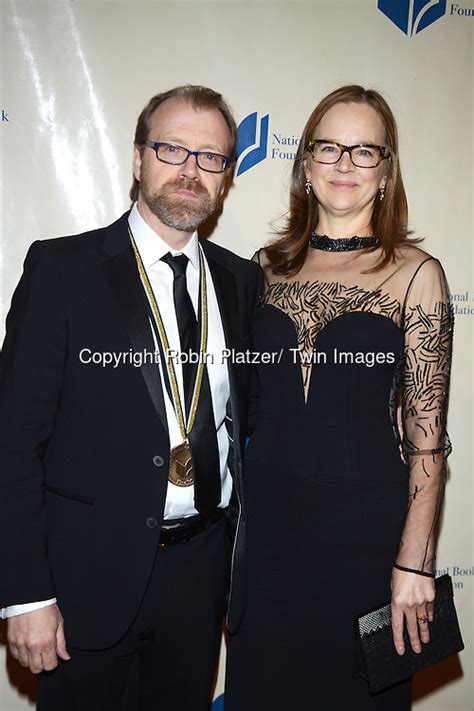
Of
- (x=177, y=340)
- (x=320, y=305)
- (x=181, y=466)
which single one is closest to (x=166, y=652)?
(x=181, y=466)

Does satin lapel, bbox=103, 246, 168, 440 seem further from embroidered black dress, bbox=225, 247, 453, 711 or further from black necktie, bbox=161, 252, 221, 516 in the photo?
embroidered black dress, bbox=225, 247, 453, 711

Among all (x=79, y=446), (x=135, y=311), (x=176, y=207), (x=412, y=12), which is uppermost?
(x=412, y=12)

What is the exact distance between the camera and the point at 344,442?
6.69 ft

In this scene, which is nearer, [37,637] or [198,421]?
[37,637]

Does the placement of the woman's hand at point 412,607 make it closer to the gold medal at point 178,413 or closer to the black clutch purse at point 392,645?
the black clutch purse at point 392,645

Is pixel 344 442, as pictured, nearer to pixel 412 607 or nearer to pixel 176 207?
pixel 412 607

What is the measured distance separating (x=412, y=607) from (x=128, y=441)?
985 mm

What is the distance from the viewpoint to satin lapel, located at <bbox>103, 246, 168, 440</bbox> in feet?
5.95

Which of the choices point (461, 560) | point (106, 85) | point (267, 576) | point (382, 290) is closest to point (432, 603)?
point (267, 576)

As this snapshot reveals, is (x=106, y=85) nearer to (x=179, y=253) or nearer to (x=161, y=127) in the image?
(x=161, y=127)

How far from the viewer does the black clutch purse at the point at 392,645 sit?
197cm

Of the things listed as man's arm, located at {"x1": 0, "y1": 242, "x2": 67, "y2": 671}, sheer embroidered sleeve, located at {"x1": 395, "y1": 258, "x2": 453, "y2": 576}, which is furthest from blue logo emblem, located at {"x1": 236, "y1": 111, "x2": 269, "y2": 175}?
man's arm, located at {"x1": 0, "y1": 242, "x2": 67, "y2": 671}

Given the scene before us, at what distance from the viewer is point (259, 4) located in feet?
9.34

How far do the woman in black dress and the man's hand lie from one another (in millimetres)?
666
